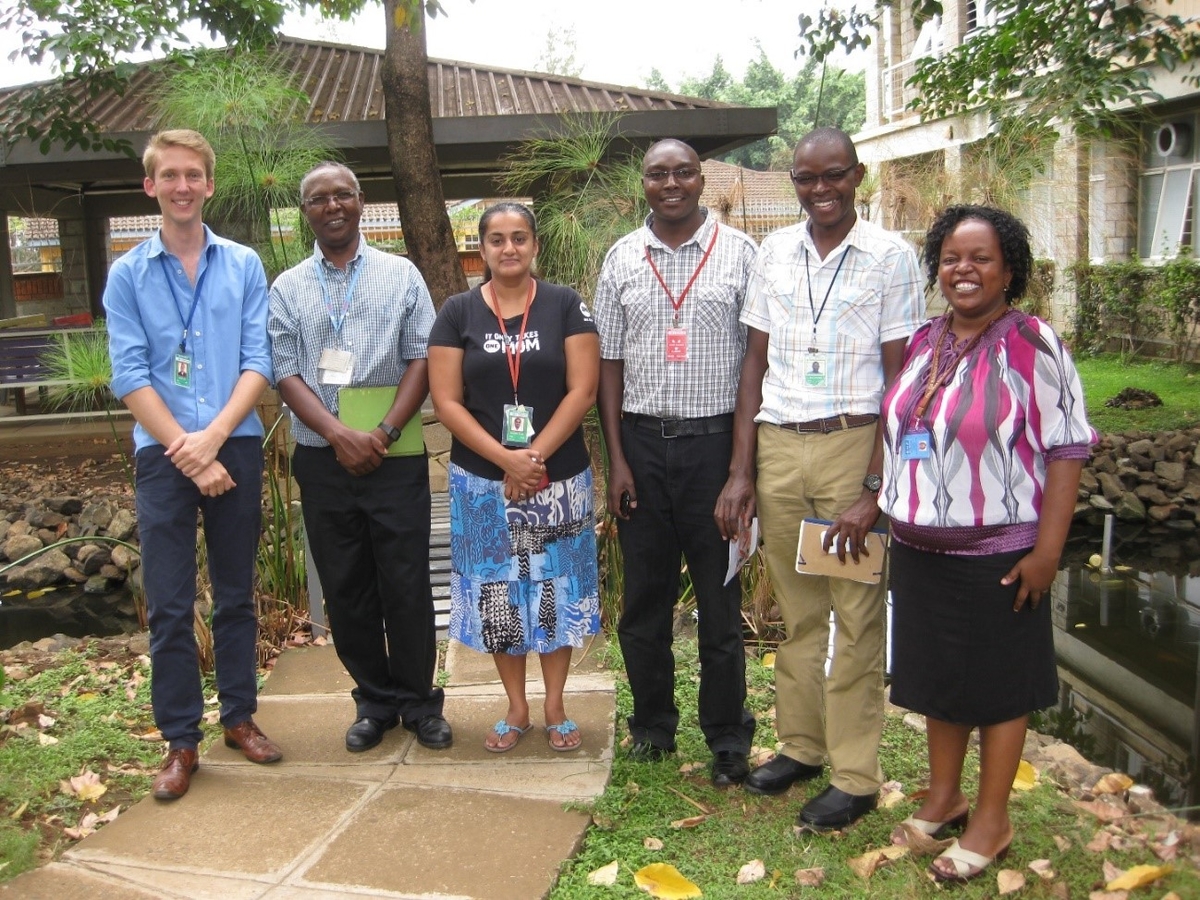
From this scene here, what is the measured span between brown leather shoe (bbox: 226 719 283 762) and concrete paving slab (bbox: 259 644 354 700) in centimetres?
52

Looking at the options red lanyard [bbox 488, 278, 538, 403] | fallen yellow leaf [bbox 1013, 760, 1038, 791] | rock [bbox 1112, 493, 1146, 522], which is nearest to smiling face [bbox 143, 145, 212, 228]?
red lanyard [bbox 488, 278, 538, 403]

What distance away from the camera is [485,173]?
1232cm

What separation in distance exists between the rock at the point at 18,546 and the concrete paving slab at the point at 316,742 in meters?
Answer: 5.36

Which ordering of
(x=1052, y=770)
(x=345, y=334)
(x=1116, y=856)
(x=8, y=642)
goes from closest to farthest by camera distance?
(x=1116, y=856)
(x=345, y=334)
(x=1052, y=770)
(x=8, y=642)

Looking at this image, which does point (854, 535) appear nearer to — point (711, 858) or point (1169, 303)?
point (711, 858)

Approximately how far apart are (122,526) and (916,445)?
775cm

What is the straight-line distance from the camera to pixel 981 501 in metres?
2.65

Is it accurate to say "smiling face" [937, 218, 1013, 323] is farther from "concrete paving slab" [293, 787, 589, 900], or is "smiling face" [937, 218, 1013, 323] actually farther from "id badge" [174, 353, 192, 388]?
"id badge" [174, 353, 192, 388]

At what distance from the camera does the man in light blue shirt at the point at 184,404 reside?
3.37 m

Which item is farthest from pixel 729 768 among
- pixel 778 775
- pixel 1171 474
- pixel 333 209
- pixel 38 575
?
pixel 1171 474

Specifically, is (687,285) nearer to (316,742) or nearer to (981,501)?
→ (981,501)

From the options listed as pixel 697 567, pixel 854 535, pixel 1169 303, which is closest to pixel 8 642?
pixel 697 567

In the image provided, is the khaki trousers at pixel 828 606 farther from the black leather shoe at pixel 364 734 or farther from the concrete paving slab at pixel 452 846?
the black leather shoe at pixel 364 734

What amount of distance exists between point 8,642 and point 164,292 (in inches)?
207
